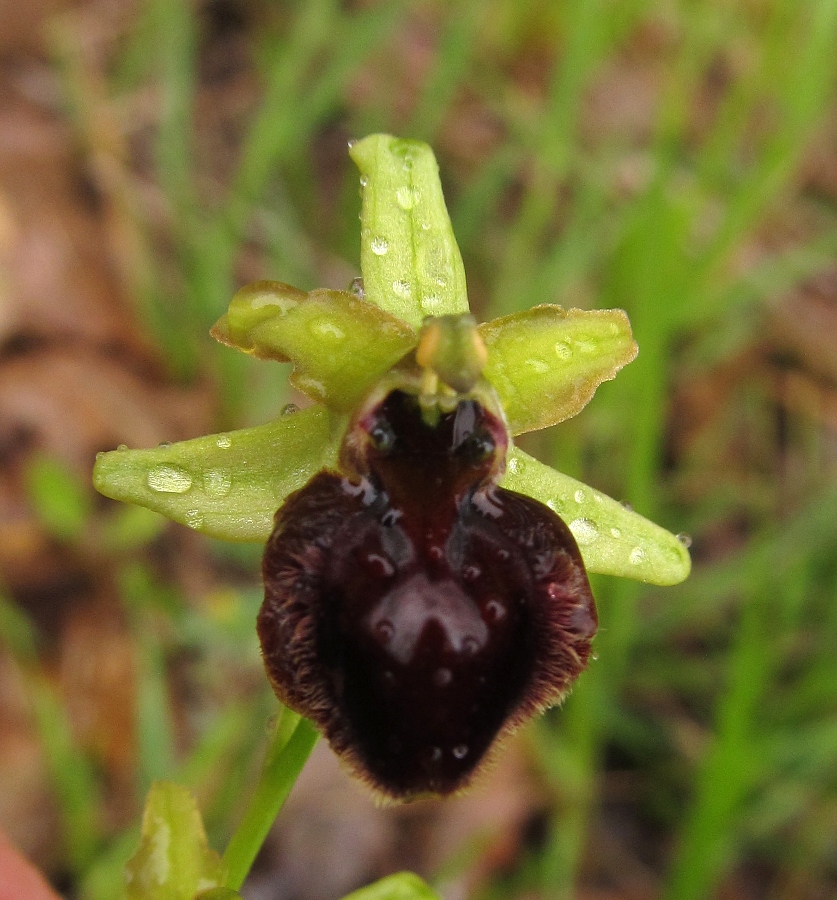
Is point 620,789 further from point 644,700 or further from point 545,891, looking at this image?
point 545,891

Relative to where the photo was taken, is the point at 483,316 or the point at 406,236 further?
the point at 483,316

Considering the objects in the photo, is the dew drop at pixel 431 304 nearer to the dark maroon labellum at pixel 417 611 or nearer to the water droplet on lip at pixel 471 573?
the dark maroon labellum at pixel 417 611

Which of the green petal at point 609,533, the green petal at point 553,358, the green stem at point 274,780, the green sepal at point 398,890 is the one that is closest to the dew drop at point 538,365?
the green petal at point 553,358

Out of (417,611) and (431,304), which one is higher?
(431,304)

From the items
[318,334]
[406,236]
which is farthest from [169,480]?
[406,236]

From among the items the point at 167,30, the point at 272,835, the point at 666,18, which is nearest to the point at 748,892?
the point at 272,835

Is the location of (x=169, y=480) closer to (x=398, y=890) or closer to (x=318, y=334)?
(x=318, y=334)

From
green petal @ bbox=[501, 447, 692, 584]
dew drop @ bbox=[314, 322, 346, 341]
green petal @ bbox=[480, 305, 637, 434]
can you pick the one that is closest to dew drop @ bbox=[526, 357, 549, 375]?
green petal @ bbox=[480, 305, 637, 434]

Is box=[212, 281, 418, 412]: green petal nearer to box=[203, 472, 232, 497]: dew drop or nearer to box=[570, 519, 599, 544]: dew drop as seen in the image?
box=[203, 472, 232, 497]: dew drop
